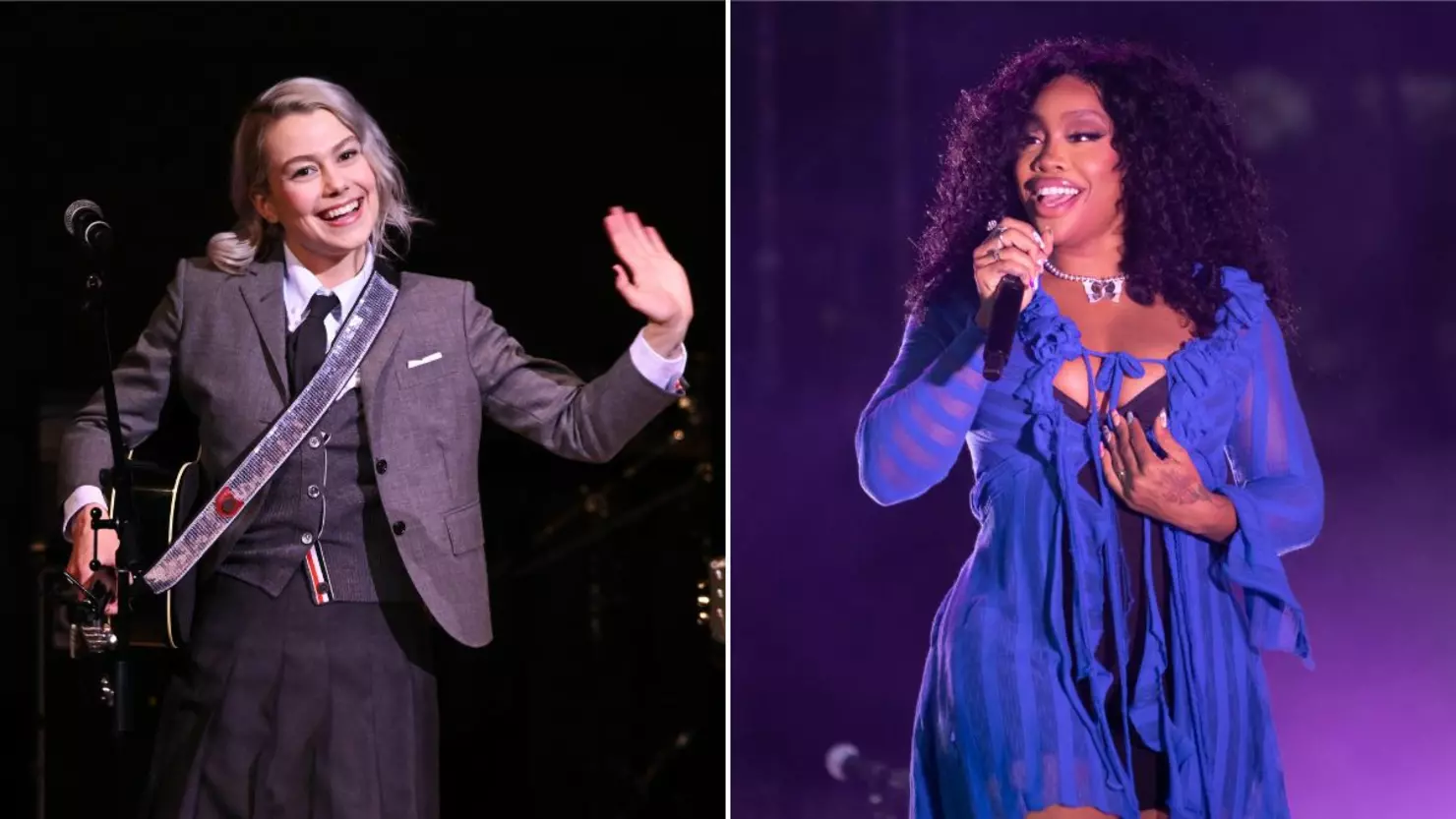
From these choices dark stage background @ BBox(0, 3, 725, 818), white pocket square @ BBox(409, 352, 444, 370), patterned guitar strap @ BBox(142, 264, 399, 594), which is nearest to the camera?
patterned guitar strap @ BBox(142, 264, 399, 594)

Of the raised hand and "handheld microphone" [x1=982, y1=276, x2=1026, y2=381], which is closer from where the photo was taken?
the raised hand

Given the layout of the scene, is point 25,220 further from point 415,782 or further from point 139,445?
point 415,782

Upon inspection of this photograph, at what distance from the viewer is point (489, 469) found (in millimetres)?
3828

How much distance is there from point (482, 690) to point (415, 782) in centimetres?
37

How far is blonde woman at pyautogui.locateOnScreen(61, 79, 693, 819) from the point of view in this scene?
132 inches

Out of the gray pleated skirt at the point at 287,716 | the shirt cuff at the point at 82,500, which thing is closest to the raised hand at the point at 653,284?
the gray pleated skirt at the point at 287,716

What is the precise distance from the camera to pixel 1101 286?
3.59m

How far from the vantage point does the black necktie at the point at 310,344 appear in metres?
3.41

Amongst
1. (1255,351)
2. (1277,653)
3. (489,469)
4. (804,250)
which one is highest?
(804,250)

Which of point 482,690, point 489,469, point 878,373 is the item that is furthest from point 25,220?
point 878,373

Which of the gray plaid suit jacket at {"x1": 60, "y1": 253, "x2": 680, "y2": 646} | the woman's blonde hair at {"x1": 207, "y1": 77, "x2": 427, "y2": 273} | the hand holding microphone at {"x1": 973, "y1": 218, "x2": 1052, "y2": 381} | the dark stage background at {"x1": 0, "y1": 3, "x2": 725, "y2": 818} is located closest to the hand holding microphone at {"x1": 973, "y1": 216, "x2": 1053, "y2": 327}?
the hand holding microphone at {"x1": 973, "y1": 218, "x2": 1052, "y2": 381}

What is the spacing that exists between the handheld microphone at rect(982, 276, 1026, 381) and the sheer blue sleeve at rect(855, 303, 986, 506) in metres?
0.03

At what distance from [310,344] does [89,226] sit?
513 mm

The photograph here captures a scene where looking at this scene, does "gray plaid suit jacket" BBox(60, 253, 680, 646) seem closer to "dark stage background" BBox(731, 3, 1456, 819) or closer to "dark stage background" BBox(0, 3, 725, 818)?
"dark stage background" BBox(0, 3, 725, 818)
